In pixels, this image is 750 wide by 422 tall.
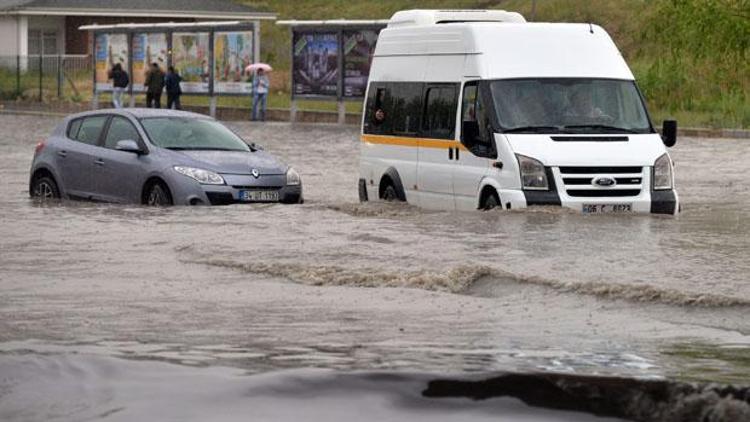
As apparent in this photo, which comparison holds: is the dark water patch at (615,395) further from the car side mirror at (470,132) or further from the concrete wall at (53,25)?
the concrete wall at (53,25)

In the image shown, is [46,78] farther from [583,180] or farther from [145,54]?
[583,180]

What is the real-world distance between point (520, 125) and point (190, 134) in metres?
4.76

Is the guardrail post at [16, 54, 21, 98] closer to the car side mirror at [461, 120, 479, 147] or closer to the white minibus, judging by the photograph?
the white minibus

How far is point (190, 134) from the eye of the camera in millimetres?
21375

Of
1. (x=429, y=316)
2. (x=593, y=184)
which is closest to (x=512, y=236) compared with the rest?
(x=593, y=184)

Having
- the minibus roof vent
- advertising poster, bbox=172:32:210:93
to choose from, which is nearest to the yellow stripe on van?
the minibus roof vent

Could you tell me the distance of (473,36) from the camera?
18.9m

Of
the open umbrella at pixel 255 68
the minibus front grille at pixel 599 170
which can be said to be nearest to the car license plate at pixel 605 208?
the minibus front grille at pixel 599 170

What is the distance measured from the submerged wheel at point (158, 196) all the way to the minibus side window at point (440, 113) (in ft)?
10.0

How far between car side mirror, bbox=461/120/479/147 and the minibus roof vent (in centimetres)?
219

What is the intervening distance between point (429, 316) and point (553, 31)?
8.21 meters

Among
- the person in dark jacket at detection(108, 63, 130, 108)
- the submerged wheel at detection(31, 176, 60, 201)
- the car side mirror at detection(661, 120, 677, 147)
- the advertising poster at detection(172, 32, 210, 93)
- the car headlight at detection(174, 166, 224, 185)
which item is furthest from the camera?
the person in dark jacket at detection(108, 63, 130, 108)

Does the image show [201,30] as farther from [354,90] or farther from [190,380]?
[190,380]

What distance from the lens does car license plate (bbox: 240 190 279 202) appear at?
67.1 ft
